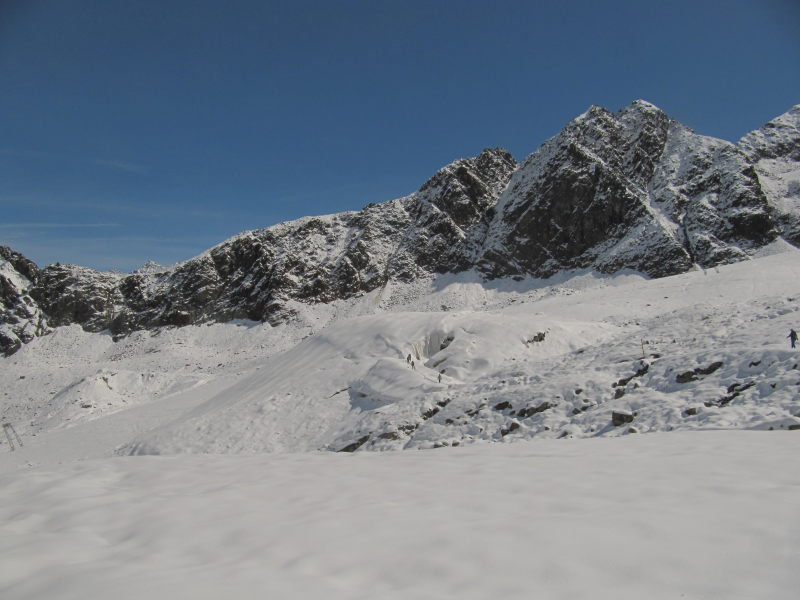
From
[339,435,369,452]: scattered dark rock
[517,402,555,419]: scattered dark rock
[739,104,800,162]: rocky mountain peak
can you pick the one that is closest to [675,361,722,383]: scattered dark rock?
[517,402,555,419]: scattered dark rock

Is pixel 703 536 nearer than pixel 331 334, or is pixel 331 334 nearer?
pixel 703 536

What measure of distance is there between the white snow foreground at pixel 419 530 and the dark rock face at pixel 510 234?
61.2 metres

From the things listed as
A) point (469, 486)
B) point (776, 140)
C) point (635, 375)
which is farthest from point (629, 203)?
point (469, 486)

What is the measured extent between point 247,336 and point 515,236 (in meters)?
45.9

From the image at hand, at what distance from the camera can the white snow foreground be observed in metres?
3.06

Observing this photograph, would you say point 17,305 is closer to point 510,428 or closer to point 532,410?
point 510,428

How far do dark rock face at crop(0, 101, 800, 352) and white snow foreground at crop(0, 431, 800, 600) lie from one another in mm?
61197

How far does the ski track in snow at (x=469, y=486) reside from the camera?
3201mm

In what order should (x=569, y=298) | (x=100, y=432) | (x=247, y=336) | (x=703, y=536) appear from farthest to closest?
(x=247, y=336), (x=569, y=298), (x=100, y=432), (x=703, y=536)

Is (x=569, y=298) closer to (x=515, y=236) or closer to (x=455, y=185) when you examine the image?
(x=515, y=236)

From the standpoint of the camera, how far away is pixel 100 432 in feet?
89.2

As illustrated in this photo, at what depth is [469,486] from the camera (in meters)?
5.85

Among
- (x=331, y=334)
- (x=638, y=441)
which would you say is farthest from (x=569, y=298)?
(x=638, y=441)

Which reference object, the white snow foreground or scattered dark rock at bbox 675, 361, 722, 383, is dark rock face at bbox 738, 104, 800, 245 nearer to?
scattered dark rock at bbox 675, 361, 722, 383
